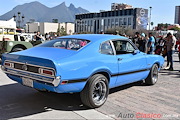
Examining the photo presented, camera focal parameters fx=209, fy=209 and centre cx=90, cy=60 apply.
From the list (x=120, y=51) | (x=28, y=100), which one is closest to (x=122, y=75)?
(x=120, y=51)

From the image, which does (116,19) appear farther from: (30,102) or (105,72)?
(30,102)

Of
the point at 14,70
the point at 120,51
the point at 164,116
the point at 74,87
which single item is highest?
the point at 120,51

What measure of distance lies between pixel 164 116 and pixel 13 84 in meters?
4.24

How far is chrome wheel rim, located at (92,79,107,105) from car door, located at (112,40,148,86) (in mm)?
484

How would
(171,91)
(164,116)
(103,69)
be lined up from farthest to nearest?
(171,91)
(103,69)
(164,116)

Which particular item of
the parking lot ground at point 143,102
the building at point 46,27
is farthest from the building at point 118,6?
the parking lot ground at point 143,102

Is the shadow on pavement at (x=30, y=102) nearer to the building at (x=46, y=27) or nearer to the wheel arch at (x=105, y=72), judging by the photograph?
the wheel arch at (x=105, y=72)

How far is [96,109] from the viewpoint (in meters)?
4.19

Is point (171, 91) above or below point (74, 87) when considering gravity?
below

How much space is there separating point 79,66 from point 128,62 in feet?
5.17

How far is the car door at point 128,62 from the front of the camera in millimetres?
4754

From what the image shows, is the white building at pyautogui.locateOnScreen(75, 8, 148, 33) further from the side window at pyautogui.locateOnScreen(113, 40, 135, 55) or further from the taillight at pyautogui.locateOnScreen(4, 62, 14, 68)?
the taillight at pyautogui.locateOnScreen(4, 62, 14, 68)

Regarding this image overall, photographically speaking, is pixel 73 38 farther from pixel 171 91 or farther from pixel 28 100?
pixel 171 91

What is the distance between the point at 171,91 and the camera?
5.69m
